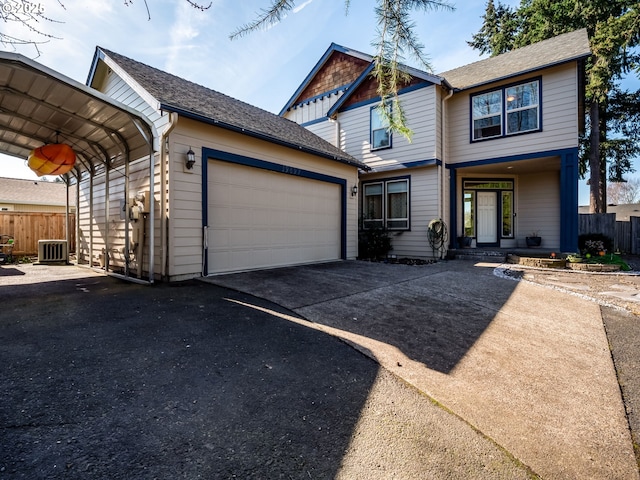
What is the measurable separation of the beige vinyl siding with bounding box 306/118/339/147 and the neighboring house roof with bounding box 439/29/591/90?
168 inches

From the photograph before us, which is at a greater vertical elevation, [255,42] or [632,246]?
[255,42]

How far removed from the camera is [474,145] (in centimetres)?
1014

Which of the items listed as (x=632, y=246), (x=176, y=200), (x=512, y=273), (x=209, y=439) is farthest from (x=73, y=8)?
(x=632, y=246)

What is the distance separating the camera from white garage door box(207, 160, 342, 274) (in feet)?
20.9

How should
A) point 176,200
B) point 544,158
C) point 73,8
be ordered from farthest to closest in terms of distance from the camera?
point 544,158, point 176,200, point 73,8

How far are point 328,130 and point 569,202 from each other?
26.8 ft

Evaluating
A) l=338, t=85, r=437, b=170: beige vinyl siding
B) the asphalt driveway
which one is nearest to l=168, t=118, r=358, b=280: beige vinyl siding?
the asphalt driveway

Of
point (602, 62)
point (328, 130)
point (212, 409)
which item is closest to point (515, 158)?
point (328, 130)

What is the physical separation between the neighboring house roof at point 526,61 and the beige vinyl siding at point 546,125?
0.29m

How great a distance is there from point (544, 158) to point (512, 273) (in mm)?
4185

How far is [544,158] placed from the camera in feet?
30.1

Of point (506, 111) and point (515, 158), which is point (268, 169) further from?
point (506, 111)

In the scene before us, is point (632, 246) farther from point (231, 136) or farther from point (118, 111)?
point (118, 111)

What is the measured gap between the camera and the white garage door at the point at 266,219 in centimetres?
638
